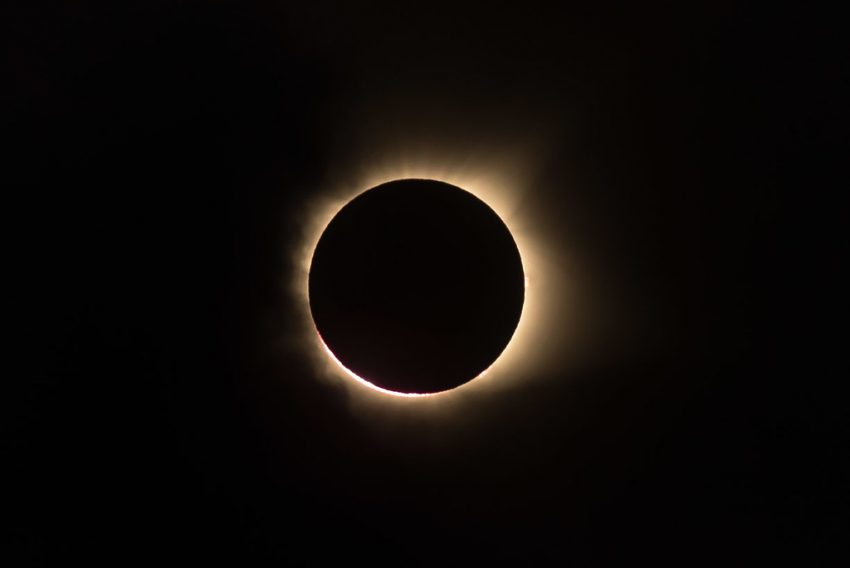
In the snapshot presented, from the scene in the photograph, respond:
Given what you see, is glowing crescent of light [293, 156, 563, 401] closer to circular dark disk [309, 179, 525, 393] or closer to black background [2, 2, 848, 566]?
black background [2, 2, 848, 566]

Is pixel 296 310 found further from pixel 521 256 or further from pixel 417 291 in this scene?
pixel 521 256

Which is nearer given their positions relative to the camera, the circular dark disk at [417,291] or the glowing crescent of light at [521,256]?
the circular dark disk at [417,291]

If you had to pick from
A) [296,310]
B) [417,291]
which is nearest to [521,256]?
[417,291]

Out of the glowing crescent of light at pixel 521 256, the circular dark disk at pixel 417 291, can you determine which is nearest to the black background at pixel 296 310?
the glowing crescent of light at pixel 521 256

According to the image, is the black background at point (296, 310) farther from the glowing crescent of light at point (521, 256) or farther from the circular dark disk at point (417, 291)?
the circular dark disk at point (417, 291)

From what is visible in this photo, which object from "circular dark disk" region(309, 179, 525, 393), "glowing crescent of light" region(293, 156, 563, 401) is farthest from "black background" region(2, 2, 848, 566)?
"circular dark disk" region(309, 179, 525, 393)
